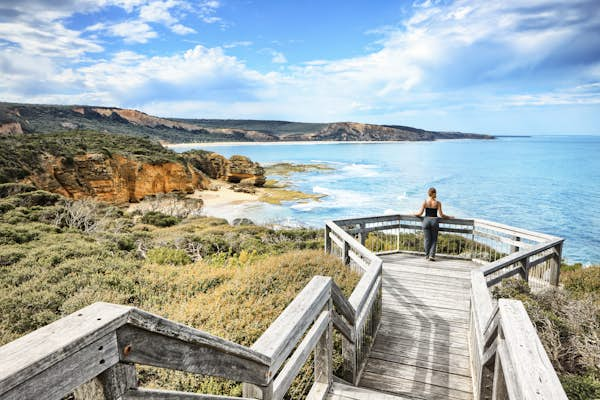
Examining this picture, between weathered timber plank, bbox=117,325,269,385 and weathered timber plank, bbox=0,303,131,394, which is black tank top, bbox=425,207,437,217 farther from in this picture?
weathered timber plank, bbox=0,303,131,394

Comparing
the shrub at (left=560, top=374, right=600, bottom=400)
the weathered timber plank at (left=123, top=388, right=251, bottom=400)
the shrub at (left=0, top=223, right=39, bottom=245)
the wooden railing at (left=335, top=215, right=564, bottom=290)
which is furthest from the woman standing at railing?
the shrub at (left=0, top=223, right=39, bottom=245)

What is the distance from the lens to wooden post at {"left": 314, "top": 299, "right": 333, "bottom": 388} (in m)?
3.32

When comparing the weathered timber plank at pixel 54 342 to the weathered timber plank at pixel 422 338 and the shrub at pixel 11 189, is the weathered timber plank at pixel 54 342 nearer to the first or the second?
the weathered timber plank at pixel 422 338

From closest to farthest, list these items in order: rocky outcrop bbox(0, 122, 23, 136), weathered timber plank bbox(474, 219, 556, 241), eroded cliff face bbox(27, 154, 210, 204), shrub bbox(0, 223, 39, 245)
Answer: weathered timber plank bbox(474, 219, 556, 241)
shrub bbox(0, 223, 39, 245)
eroded cliff face bbox(27, 154, 210, 204)
rocky outcrop bbox(0, 122, 23, 136)

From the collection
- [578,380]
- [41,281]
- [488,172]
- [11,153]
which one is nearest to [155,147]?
[11,153]

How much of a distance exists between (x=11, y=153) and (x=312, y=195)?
3187 centimetres

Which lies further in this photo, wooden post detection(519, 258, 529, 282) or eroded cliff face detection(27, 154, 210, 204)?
eroded cliff face detection(27, 154, 210, 204)

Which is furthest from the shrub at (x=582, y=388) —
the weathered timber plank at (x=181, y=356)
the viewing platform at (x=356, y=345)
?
the weathered timber plank at (x=181, y=356)

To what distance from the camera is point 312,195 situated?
48219mm

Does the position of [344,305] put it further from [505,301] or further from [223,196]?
[223,196]

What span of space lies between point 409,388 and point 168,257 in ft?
24.8

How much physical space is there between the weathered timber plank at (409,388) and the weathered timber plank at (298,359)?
5.36 feet

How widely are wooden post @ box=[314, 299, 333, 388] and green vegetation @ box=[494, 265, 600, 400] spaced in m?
2.52

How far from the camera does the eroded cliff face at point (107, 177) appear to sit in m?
27.3
